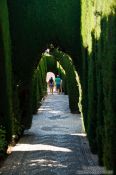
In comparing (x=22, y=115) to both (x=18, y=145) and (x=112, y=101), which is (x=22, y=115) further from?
(x=112, y=101)

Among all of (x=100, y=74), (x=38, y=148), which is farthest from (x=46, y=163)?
(x=38, y=148)

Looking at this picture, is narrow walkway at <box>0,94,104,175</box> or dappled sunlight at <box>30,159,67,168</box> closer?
narrow walkway at <box>0,94,104,175</box>

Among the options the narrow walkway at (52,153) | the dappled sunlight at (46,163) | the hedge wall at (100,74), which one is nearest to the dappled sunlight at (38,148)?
the narrow walkway at (52,153)

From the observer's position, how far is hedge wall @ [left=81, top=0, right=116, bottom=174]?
8.21m

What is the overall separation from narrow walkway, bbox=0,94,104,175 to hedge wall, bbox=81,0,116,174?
0.54m

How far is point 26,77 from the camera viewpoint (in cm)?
1792

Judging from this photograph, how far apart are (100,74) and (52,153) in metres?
3.07

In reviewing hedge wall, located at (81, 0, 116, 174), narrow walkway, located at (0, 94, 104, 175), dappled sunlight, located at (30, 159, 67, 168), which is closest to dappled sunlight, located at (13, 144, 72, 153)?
narrow walkway, located at (0, 94, 104, 175)

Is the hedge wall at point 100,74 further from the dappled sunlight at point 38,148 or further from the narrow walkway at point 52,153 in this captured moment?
the dappled sunlight at point 38,148

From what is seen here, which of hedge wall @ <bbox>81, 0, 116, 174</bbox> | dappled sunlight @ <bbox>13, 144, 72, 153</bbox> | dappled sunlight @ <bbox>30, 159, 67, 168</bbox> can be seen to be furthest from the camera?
dappled sunlight @ <bbox>13, 144, 72, 153</bbox>

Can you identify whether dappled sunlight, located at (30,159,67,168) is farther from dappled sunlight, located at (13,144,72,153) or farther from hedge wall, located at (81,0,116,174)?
dappled sunlight, located at (13,144,72,153)

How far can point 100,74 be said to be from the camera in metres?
11.7

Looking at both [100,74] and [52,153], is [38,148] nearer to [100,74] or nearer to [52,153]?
[52,153]

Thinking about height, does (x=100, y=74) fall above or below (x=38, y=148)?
above
